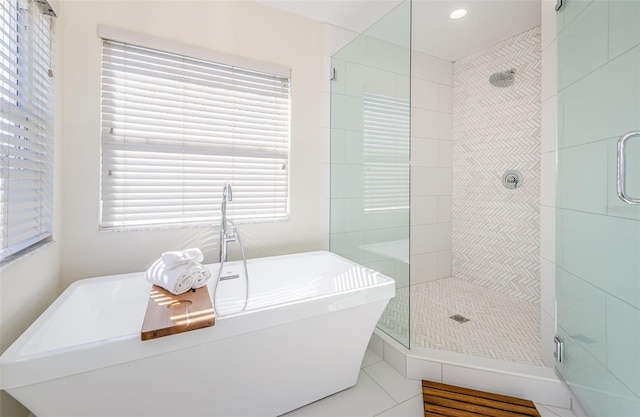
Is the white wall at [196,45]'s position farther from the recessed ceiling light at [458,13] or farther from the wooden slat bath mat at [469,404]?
the wooden slat bath mat at [469,404]

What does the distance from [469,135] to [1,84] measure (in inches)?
144

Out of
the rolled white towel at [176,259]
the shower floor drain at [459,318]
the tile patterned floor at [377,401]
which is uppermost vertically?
the rolled white towel at [176,259]

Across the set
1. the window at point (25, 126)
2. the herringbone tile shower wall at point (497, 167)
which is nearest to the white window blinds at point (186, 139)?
the window at point (25, 126)

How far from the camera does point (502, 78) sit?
2.88 m

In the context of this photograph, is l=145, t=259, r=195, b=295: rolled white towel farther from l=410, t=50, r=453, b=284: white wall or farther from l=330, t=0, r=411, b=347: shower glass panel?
l=410, t=50, r=453, b=284: white wall

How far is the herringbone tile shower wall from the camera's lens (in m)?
2.71

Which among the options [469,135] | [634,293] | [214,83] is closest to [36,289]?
[214,83]

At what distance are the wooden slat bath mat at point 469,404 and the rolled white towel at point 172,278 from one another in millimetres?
1468

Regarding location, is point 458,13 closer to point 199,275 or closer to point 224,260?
point 224,260

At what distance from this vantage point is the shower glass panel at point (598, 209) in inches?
44.6

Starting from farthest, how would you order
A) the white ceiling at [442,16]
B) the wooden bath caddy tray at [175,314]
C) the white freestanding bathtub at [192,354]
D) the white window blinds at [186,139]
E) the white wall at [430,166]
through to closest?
1. the white wall at [430,166]
2. the white ceiling at [442,16]
3. the white window blinds at [186,139]
4. the wooden bath caddy tray at [175,314]
5. the white freestanding bathtub at [192,354]

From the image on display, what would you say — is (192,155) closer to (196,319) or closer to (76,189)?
(76,189)

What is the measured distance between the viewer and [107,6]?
1.81 metres

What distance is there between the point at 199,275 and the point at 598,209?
79.3 inches
